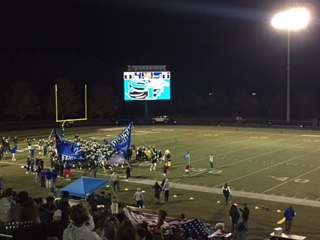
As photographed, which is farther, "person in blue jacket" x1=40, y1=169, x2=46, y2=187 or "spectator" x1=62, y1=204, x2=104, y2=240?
"person in blue jacket" x1=40, y1=169, x2=46, y2=187

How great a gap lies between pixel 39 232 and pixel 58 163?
2131cm

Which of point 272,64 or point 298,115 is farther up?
point 272,64

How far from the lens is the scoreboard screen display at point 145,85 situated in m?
58.4

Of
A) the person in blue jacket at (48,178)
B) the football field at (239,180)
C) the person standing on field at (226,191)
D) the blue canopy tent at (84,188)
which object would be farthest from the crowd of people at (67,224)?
the person in blue jacket at (48,178)

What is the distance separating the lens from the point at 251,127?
58406mm

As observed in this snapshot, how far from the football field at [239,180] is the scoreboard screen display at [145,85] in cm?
1924

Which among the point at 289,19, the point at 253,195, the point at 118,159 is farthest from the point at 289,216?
the point at 289,19

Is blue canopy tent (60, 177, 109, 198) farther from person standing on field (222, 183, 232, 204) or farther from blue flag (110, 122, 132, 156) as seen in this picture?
blue flag (110, 122, 132, 156)

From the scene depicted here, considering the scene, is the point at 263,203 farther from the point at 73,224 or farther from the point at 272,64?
the point at 272,64

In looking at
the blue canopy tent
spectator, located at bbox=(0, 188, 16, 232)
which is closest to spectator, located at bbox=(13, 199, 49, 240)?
spectator, located at bbox=(0, 188, 16, 232)

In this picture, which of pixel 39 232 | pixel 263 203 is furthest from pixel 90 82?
pixel 39 232

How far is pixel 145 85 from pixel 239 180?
120ft

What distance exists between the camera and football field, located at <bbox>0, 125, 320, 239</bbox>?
17.2m

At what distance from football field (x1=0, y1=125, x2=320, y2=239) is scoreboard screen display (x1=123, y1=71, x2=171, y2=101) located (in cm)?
1924
